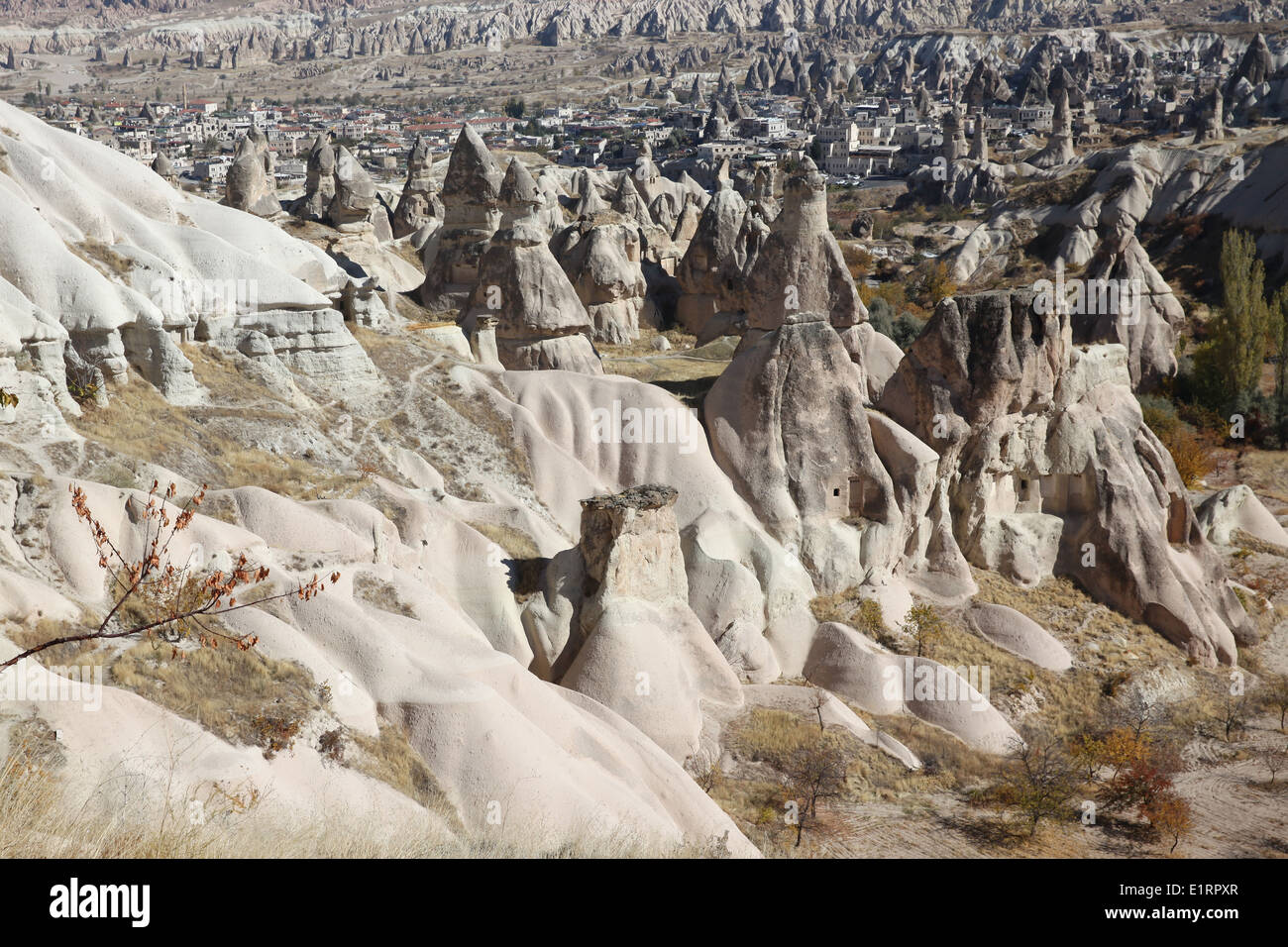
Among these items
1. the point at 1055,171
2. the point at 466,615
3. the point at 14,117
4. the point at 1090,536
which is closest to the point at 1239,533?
the point at 1090,536

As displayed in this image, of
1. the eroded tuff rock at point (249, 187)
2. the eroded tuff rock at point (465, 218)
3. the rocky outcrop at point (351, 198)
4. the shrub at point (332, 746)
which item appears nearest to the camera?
the shrub at point (332, 746)

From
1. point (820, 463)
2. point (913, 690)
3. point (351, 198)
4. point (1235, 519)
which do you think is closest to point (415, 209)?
point (351, 198)

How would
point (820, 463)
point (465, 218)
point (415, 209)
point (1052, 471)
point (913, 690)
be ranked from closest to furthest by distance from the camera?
1. point (913, 690)
2. point (820, 463)
3. point (1052, 471)
4. point (465, 218)
5. point (415, 209)

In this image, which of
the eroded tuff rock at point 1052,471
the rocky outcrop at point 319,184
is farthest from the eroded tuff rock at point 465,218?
the rocky outcrop at point 319,184

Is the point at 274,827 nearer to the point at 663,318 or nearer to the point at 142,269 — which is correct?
the point at 142,269

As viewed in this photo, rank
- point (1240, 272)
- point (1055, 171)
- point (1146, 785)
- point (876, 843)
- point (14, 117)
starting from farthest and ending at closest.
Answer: point (1055, 171) < point (1240, 272) < point (14, 117) < point (1146, 785) < point (876, 843)

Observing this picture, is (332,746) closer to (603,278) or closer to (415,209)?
(603,278)

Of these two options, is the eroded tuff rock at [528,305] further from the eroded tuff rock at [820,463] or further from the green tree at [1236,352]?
the green tree at [1236,352]

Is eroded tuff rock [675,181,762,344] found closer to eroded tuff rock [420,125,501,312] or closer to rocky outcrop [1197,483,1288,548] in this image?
eroded tuff rock [420,125,501,312]
